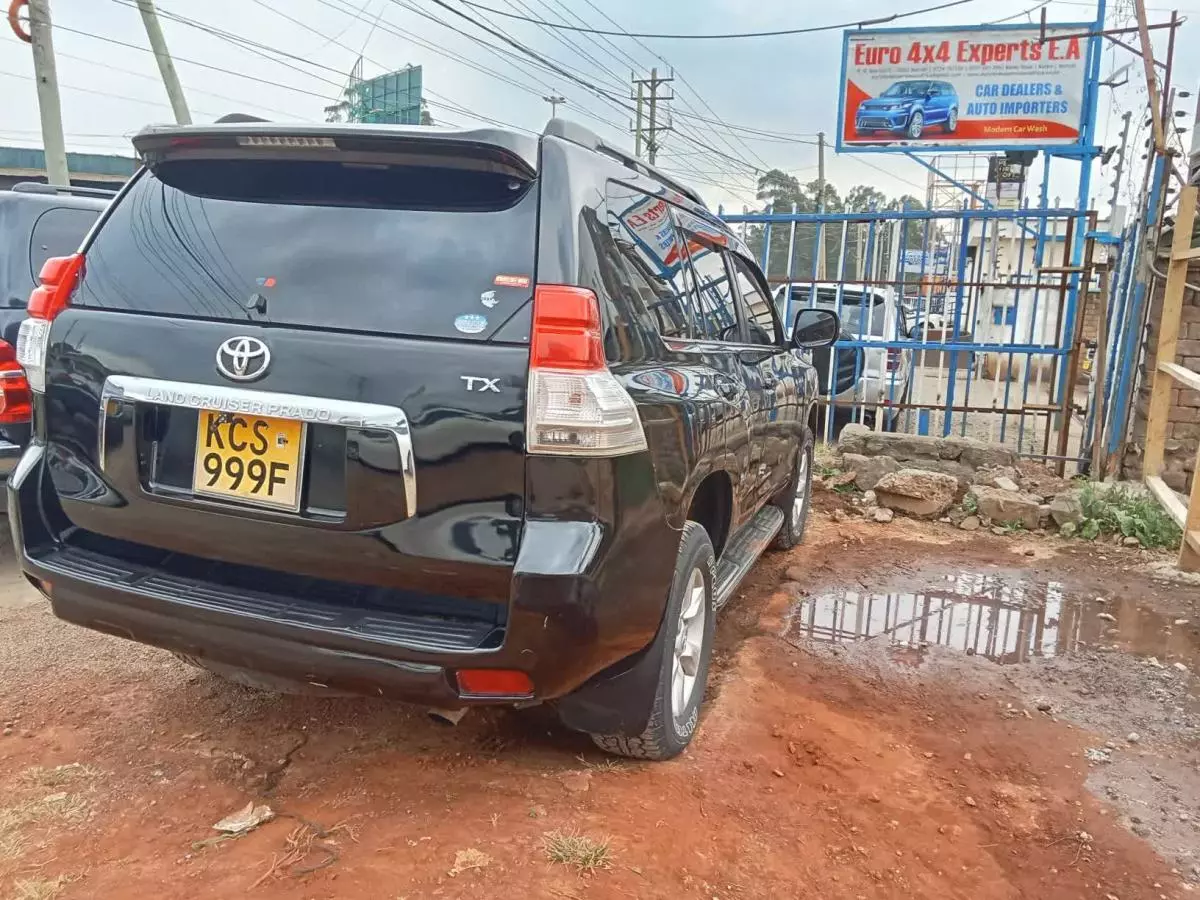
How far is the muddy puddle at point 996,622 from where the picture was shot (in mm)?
4066

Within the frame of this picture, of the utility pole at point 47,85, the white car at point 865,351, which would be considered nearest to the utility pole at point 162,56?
the utility pole at point 47,85

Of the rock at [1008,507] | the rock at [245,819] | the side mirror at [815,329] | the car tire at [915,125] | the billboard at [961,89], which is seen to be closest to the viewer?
the rock at [245,819]

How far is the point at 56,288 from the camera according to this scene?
253 cm

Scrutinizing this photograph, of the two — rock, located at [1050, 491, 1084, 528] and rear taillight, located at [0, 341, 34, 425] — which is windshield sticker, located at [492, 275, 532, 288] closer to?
rear taillight, located at [0, 341, 34, 425]

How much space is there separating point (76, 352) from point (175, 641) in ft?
2.72

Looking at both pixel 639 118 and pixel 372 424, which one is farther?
pixel 639 118

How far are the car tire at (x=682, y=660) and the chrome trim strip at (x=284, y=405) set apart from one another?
0.88 meters

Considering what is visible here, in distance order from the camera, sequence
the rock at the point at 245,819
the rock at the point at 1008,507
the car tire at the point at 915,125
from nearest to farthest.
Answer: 1. the rock at the point at 245,819
2. the rock at the point at 1008,507
3. the car tire at the point at 915,125

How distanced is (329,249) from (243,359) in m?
0.36

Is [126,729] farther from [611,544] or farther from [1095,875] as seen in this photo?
[1095,875]

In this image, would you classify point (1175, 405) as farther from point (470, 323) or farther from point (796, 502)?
point (470, 323)

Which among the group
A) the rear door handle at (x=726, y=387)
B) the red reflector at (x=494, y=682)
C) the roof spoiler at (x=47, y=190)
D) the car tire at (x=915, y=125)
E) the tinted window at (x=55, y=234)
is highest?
the car tire at (x=915, y=125)

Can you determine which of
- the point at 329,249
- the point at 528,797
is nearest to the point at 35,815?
the point at 528,797

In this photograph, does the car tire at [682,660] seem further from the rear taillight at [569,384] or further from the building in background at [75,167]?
the building in background at [75,167]
